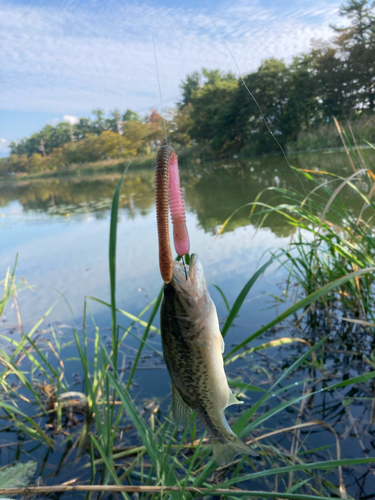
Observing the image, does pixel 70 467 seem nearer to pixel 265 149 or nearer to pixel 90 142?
pixel 265 149

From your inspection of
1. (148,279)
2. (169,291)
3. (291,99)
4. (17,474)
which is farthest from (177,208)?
(291,99)

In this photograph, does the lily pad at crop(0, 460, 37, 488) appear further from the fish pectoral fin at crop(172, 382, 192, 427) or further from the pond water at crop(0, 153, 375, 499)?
the fish pectoral fin at crop(172, 382, 192, 427)

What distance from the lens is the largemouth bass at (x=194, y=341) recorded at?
22.3 inches

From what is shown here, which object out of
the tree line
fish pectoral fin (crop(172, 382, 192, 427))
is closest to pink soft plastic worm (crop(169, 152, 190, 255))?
fish pectoral fin (crop(172, 382, 192, 427))

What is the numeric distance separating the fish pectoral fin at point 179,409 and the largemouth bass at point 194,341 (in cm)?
4

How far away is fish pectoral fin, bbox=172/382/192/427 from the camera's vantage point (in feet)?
2.20

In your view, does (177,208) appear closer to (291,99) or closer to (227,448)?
(227,448)

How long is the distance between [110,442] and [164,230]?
1.31 meters

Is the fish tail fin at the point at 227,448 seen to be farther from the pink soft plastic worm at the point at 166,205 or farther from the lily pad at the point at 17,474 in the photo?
the lily pad at the point at 17,474

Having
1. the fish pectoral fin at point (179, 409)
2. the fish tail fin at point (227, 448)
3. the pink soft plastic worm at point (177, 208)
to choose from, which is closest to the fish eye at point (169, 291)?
the pink soft plastic worm at point (177, 208)

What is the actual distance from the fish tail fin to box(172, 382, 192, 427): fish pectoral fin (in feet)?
0.24

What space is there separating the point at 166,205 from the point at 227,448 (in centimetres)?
57

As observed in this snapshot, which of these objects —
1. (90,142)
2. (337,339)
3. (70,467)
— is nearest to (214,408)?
(70,467)

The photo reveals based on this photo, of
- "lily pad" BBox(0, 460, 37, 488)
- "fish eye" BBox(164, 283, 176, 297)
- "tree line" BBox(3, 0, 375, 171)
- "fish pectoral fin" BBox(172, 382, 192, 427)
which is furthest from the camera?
"tree line" BBox(3, 0, 375, 171)
